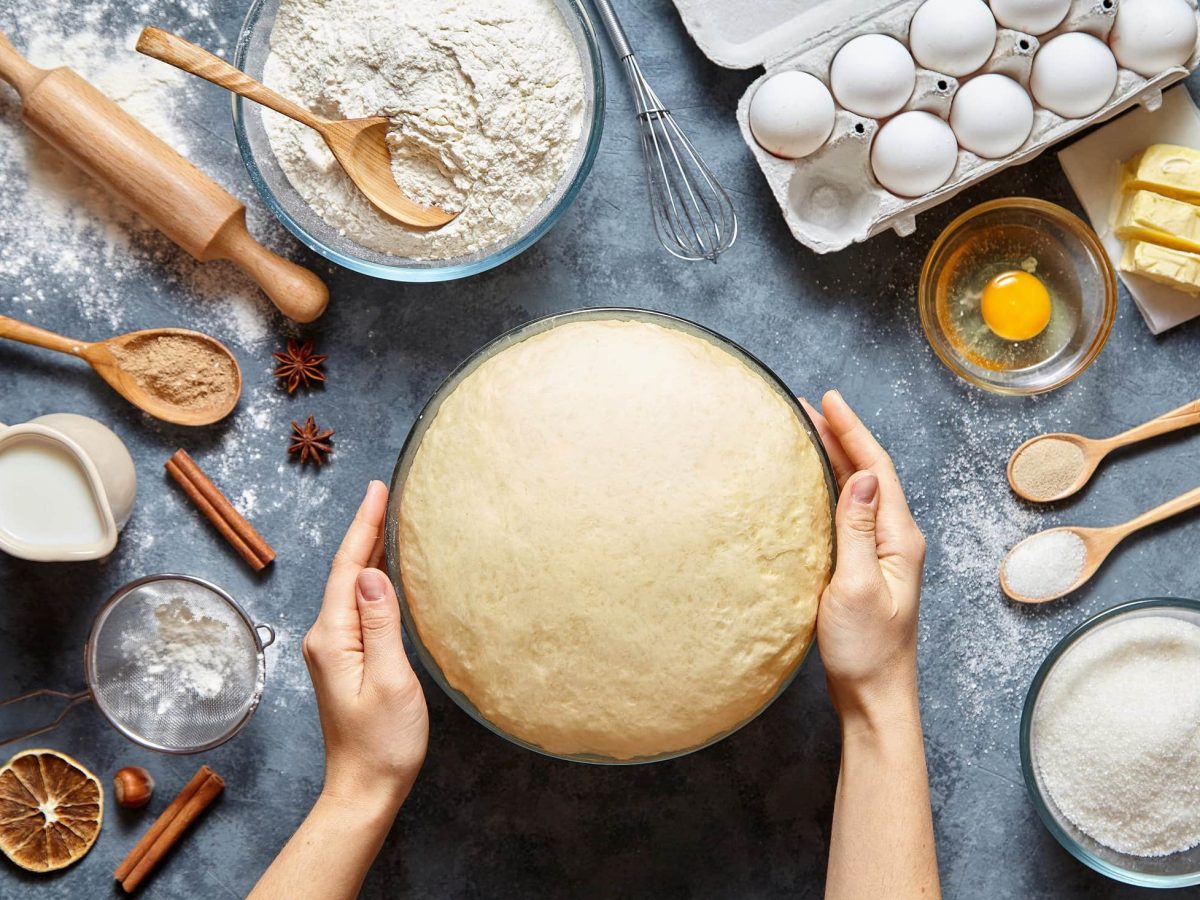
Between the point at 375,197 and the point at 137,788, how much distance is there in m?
0.99

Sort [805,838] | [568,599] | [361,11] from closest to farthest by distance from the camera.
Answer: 1. [568,599]
2. [361,11]
3. [805,838]

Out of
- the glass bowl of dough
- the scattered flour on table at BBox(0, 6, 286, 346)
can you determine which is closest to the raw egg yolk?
the glass bowl of dough

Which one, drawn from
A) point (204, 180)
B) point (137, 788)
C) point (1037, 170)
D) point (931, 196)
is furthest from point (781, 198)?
point (137, 788)

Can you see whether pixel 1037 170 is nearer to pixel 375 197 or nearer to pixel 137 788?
pixel 375 197

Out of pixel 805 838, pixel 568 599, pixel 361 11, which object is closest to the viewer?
pixel 568 599

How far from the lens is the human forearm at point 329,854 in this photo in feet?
4.50

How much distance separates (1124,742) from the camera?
5.03 feet

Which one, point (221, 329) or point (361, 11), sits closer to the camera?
point (361, 11)

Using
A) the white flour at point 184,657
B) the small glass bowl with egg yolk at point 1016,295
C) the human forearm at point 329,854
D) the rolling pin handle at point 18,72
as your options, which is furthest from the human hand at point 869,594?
the rolling pin handle at point 18,72

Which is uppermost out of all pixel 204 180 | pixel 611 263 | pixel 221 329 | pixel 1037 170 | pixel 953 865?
pixel 204 180

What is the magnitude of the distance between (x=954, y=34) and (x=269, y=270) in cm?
111

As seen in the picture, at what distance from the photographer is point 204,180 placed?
5.13 feet

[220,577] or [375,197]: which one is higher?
[375,197]

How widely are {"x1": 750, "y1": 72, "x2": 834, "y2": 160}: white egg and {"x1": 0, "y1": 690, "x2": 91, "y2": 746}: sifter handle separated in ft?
4.55
